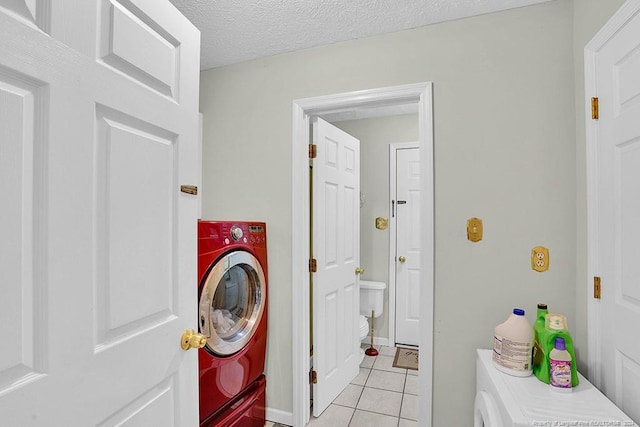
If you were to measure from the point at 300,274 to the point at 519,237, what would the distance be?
4.11ft

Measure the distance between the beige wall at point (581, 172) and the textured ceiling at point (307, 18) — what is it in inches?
10.5

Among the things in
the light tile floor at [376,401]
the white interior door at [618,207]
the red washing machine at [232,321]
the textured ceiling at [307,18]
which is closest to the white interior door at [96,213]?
the red washing machine at [232,321]

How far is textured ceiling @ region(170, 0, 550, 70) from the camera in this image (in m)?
1.68

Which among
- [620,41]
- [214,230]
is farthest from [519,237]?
[214,230]

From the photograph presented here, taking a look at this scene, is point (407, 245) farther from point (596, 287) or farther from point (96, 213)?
point (96, 213)

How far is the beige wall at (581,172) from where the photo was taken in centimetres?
151

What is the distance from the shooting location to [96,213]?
31.4 inches

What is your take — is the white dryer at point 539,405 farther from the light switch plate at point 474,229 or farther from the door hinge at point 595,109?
the door hinge at point 595,109

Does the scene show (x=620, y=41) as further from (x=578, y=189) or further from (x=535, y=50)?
(x=578, y=189)

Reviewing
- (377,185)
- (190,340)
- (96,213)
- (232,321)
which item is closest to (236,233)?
(232,321)

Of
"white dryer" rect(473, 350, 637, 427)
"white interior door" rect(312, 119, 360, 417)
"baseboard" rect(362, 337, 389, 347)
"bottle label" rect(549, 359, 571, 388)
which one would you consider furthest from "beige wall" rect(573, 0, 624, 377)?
"baseboard" rect(362, 337, 389, 347)

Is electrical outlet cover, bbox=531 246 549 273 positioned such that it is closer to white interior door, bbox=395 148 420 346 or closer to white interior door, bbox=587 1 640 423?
white interior door, bbox=587 1 640 423

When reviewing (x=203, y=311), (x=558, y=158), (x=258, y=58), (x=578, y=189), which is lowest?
(x=203, y=311)

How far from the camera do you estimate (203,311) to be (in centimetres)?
158
